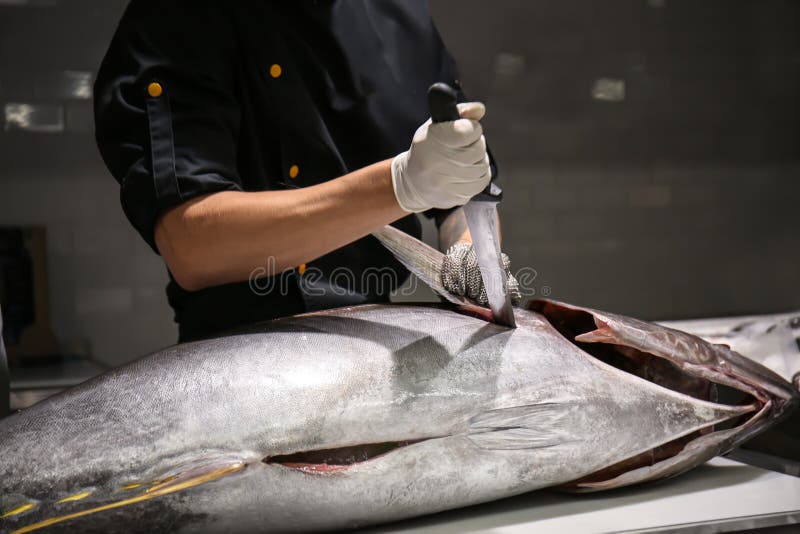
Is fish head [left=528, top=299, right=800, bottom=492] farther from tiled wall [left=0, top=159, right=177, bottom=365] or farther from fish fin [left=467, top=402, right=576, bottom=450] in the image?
tiled wall [left=0, top=159, right=177, bottom=365]

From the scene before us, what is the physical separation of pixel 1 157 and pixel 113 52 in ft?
3.22

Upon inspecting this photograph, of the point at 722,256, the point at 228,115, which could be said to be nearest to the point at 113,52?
the point at 228,115

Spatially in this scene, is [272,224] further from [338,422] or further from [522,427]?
[522,427]

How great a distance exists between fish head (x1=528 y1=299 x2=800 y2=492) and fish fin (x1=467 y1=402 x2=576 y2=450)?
102 millimetres

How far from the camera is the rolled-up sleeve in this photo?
121 centimetres

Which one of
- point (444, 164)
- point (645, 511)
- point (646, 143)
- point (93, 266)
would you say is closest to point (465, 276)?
point (444, 164)

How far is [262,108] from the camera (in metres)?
1.43

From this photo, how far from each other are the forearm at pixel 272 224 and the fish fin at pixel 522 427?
0.31m

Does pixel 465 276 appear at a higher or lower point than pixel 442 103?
lower

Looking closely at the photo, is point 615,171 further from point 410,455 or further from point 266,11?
point 410,455

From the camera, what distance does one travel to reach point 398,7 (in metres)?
1.61

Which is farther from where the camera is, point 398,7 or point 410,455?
point 398,7

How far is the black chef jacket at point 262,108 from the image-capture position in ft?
4.07

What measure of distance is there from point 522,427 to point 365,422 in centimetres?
22
